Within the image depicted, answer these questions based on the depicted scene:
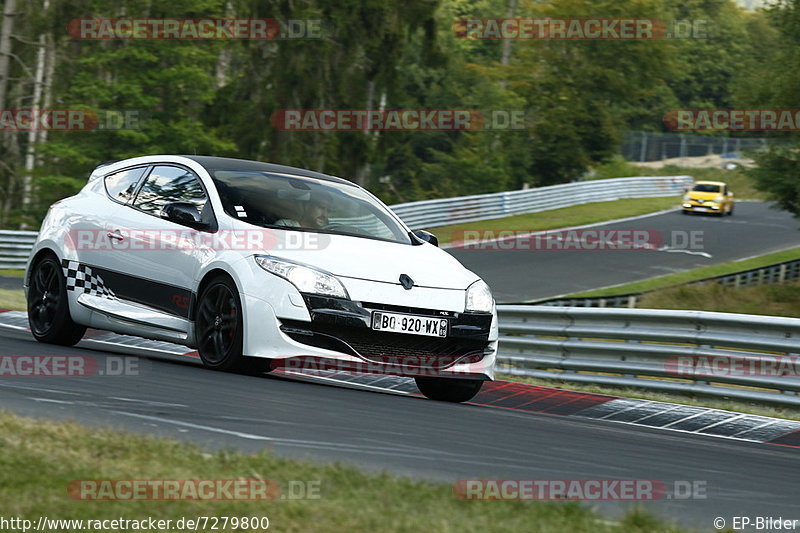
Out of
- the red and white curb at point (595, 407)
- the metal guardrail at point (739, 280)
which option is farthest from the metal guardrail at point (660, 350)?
the metal guardrail at point (739, 280)

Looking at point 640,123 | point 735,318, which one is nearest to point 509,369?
point 735,318

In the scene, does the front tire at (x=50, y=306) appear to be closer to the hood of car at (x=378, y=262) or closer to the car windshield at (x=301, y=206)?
the car windshield at (x=301, y=206)

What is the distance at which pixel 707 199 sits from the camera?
151 feet

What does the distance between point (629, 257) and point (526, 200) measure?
1014 centimetres

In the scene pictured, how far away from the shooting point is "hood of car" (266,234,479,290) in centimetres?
804

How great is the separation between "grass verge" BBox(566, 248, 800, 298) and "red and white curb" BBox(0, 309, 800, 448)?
1443 cm

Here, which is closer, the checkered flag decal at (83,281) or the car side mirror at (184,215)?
the car side mirror at (184,215)

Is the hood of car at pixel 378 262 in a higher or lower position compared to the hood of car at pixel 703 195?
lower

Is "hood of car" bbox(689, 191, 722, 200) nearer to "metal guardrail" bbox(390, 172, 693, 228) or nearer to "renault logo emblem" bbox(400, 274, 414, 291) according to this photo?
"metal guardrail" bbox(390, 172, 693, 228)

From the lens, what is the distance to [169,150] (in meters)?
43.7

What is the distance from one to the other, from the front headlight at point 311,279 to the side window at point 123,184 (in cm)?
219

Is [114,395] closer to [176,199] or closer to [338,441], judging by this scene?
[338,441]

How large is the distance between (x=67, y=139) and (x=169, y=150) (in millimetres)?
4271

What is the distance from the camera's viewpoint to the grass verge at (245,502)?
4.01m
